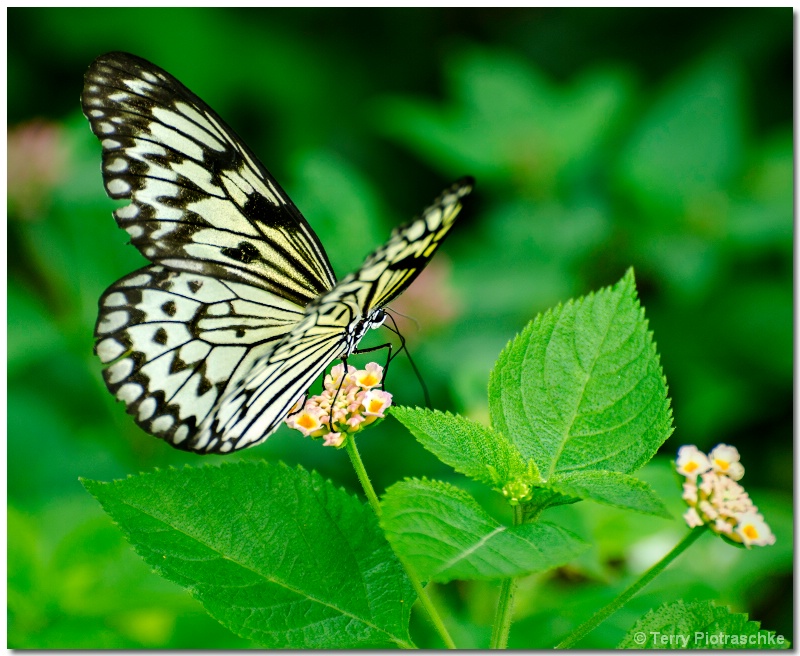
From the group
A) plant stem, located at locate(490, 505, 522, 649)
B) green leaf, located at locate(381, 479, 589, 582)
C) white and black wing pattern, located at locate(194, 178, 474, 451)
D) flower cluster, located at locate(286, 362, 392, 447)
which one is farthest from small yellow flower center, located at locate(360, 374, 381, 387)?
plant stem, located at locate(490, 505, 522, 649)

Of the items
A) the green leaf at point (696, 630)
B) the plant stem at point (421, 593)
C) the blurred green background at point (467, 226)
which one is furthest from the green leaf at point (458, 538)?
the blurred green background at point (467, 226)

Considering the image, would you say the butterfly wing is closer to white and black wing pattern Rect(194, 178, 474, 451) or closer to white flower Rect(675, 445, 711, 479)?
white and black wing pattern Rect(194, 178, 474, 451)

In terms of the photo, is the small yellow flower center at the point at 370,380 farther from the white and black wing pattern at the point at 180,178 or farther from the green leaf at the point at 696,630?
the green leaf at the point at 696,630

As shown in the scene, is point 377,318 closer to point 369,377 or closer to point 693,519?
point 369,377

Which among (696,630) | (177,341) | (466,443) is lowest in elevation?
(696,630)

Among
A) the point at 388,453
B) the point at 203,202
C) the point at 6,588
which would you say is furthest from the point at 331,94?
the point at 6,588

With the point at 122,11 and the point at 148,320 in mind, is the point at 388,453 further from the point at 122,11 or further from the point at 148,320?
the point at 122,11

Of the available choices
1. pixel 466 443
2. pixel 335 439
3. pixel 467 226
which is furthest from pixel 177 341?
pixel 467 226
